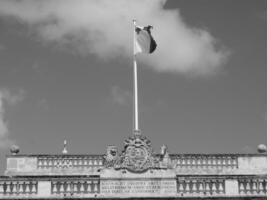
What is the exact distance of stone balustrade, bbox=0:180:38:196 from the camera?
26.5 meters

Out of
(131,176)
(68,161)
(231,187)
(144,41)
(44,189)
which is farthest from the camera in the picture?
(144,41)

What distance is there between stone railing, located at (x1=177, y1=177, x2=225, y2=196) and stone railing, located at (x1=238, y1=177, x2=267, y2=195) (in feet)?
3.08

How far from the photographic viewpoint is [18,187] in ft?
87.0

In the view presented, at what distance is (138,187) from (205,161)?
417cm

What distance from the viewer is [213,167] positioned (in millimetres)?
29016

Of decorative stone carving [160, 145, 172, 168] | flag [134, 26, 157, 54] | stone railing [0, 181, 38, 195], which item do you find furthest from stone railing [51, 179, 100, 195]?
flag [134, 26, 157, 54]

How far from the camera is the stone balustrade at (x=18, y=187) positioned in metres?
26.5

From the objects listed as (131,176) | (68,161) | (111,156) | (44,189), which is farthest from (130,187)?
(44,189)

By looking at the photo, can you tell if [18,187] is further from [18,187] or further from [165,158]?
[165,158]

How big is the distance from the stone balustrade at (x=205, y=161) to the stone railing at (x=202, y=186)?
6.10 feet

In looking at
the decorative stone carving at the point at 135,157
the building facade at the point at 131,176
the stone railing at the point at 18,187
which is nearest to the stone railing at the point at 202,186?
the building facade at the point at 131,176

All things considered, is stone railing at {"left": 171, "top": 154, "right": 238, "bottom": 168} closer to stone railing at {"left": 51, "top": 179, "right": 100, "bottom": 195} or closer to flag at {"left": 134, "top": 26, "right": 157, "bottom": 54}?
stone railing at {"left": 51, "top": 179, "right": 100, "bottom": 195}

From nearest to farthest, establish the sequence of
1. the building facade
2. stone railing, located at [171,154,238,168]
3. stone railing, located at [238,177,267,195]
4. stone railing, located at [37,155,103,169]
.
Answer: the building facade → stone railing, located at [238,177,267,195] → stone railing, located at [171,154,238,168] → stone railing, located at [37,155,103,169]

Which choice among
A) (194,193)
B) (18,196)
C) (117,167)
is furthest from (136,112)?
(18,196)
